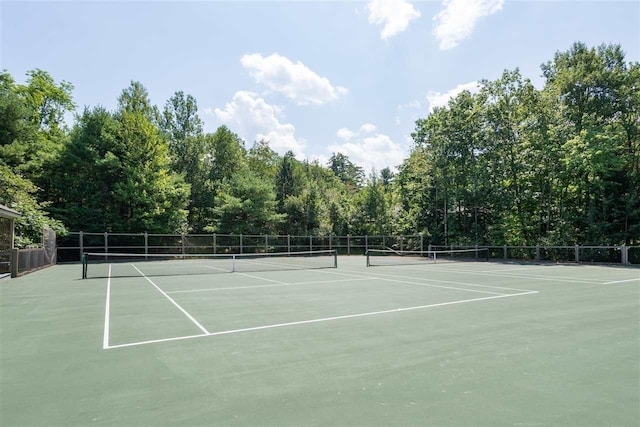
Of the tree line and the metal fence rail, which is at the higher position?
the tree line

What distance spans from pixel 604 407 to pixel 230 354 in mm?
3913

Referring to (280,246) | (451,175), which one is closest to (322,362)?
(280,246)

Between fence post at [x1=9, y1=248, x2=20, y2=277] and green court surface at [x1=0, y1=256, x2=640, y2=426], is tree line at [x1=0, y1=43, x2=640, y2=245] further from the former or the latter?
green court surface at [x1=0, y1=256, x2=640, y2=426]

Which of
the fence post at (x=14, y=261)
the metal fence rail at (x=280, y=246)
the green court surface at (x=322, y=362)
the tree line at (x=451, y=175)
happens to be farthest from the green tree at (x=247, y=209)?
the green court surface at (x=322, y=362)

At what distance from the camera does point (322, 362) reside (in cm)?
451

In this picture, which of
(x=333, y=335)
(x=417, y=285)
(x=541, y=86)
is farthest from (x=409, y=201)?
(x=333, y=335)

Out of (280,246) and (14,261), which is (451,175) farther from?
(14,261)

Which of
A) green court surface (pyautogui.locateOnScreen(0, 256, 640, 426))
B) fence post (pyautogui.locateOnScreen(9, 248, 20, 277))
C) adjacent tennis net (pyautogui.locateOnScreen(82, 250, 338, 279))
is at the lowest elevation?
adjacent tennis net (pyautogui.locateOnScreen(82, 250, 338, 279))

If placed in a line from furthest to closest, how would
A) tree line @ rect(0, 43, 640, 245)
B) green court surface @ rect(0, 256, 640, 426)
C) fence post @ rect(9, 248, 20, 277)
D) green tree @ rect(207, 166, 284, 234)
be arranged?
green tree @ rect(207, 166, 284, 234)
tree line @ rect(0, 43, 640, 245)
fence post @ rect(9, 248, 20, 277)
green court surface @ rect(0, 256, 640, 426)

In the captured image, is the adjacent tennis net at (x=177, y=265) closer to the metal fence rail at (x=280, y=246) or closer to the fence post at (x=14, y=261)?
the metal fence rail at (x=280, y=246)

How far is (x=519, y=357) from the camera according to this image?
467 cm

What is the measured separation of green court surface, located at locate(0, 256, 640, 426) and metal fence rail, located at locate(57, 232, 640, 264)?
57.2 feet

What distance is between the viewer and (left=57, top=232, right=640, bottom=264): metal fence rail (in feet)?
77.7

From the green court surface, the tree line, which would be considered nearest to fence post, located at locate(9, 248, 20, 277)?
the tree line
